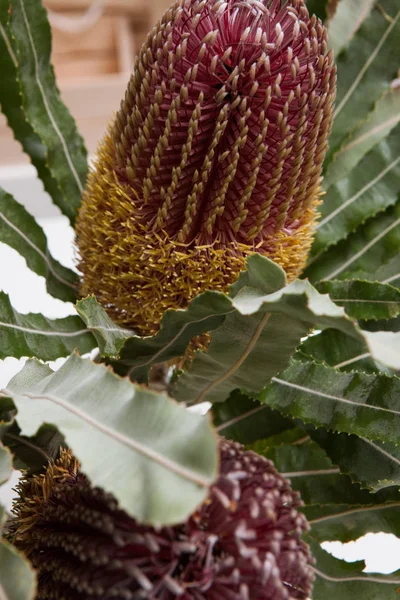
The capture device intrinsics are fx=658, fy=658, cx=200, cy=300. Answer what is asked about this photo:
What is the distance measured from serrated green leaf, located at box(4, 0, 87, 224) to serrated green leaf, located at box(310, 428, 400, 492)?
325mm

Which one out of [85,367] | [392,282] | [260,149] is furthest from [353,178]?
[85,367]

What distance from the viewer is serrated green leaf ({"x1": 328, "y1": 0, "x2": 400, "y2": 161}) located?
0.63 meters

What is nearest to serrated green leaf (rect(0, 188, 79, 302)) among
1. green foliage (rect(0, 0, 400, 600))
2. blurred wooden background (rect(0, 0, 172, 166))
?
green foliage (rect(0, 0, 400, 600))

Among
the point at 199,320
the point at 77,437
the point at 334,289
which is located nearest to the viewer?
the point at 77,437

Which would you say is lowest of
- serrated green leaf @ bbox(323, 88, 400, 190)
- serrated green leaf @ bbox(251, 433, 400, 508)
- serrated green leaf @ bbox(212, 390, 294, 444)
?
serrated green leaf @ bbox(251, 433, 400, 508)

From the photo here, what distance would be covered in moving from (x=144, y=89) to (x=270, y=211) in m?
0.13

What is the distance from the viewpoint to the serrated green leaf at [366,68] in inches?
24.8

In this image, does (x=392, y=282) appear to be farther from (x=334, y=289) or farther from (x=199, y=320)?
(x=199, y=320)

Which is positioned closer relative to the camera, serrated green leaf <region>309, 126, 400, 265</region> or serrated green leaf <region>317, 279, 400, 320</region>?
serrated green leaf <region>317, 279, 400, 320</region>

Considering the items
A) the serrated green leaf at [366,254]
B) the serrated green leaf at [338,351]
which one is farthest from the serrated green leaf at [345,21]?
the serrated green leaf at [338,351]

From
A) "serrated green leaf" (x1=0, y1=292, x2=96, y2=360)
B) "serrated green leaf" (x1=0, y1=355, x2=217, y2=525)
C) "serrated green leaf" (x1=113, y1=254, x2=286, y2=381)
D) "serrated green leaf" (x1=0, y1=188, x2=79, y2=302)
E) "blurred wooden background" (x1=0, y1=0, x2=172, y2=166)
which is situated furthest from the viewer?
"blurred wooden background" (x1=0, y1=0, x2=172, y2=166)

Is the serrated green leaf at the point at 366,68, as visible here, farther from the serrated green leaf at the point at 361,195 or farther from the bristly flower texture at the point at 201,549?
the bristly flower texture at the point at 201,549

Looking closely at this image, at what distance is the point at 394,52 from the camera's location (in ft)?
2.07

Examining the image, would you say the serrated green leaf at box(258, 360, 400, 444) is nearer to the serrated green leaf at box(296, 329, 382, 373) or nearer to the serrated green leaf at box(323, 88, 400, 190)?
the serrated green leaf at box(296, 329, 382, 373)
